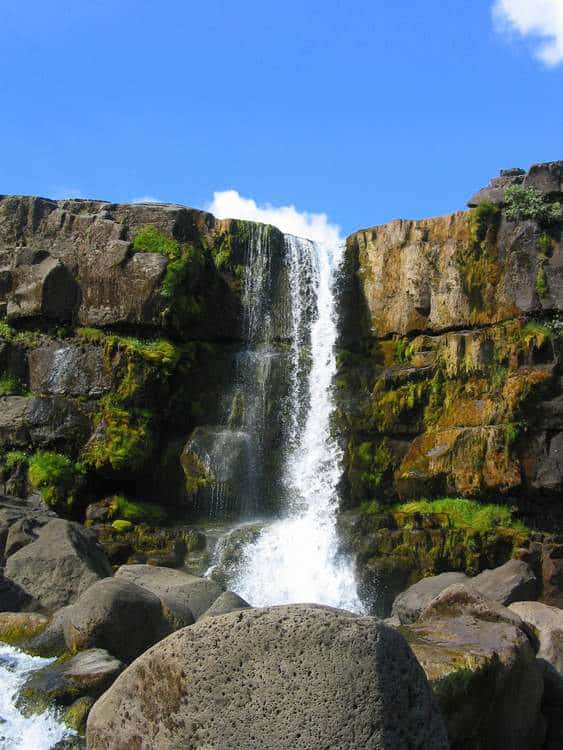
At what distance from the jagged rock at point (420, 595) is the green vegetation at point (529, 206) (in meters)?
10.9

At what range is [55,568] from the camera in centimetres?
1428

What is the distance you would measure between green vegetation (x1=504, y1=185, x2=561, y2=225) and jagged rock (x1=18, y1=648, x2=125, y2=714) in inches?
709

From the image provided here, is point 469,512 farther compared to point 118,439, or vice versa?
point 118,439

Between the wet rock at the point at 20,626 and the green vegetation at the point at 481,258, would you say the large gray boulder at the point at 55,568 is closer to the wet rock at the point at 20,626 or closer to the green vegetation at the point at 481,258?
the wet rock at the point at 20,626

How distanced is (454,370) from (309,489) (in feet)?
17.2

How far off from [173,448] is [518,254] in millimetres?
11237

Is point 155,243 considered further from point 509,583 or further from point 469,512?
point 509,583

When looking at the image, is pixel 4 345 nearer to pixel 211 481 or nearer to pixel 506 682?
pixel 211 481

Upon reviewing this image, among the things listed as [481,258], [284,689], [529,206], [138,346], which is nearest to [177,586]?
[284,689]

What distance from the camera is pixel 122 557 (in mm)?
20078

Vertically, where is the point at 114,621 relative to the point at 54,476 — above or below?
below

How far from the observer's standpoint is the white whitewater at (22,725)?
30.8 feet

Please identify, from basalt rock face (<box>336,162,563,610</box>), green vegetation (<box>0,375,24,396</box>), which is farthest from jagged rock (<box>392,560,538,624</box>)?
green vegetation (<box>0,375,24,396</box>)

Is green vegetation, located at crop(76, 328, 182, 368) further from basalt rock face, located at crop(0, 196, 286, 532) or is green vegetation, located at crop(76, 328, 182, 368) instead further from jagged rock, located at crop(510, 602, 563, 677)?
jagged rock, located at crop(510, 602, 563, 677)
